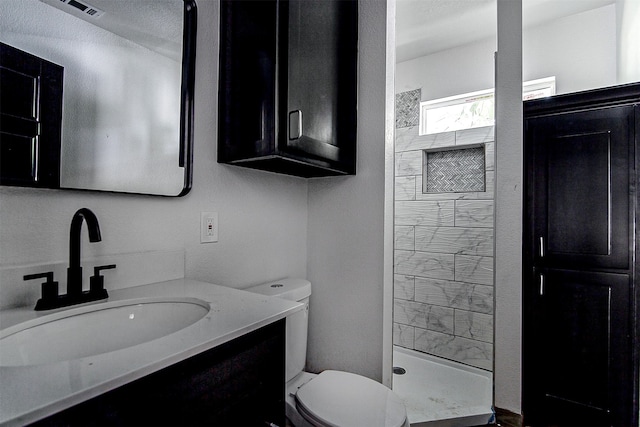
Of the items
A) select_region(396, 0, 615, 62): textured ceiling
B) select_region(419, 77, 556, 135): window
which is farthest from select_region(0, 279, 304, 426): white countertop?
A: select_region(419, 77, 556, 135): window

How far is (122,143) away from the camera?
1.04 metres

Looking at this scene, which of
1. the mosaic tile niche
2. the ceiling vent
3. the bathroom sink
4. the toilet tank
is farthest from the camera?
the mosaic tile niche

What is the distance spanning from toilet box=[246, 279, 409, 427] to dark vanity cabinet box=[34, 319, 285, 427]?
1.12 feet

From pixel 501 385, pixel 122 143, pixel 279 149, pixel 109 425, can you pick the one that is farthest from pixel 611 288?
pixel 122 143

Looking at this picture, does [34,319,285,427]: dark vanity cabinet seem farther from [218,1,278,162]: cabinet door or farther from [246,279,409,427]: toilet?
[218,1,278,162]: cabinet door

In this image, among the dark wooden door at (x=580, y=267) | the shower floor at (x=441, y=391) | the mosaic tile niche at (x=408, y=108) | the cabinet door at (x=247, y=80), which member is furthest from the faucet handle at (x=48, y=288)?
the mosaic tile niche at (x=408, y=108)

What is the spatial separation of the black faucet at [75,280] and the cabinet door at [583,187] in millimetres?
1917

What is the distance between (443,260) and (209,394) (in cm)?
221

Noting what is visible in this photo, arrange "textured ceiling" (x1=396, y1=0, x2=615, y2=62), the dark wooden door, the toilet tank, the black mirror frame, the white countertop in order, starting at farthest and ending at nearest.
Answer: "textured ceiling" (x1=396, y1=0, x2=615, y2=62) → the dark wooden door → the toilet tank → the black mirror frame → the white countertop

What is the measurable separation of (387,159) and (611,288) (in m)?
1.23

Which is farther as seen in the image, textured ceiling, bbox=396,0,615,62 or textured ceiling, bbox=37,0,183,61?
textured ceiling, bbox=396,0,615,62

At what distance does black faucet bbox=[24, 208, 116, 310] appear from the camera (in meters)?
0.82

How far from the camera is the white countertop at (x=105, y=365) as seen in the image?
438mm

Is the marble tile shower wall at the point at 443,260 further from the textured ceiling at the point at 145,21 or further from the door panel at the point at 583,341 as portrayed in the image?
the textured ceiling at the point at 145,21
